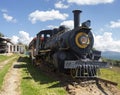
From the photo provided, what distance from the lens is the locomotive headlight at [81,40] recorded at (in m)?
16.8

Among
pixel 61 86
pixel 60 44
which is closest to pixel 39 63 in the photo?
pixel 60 44

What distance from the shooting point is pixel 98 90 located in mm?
13859

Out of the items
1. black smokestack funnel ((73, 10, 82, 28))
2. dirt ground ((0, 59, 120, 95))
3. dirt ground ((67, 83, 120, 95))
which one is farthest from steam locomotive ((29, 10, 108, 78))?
dirt ground ((67, 83, 120, 95))

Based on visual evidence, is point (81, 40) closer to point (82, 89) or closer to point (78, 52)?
point (78, 52)

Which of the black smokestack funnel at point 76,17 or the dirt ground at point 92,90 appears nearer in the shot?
the dirt ground at point 92,90

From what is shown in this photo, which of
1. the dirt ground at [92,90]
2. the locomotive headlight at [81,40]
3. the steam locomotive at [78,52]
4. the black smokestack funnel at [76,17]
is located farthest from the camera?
the black smokestack funnel at [76,17]

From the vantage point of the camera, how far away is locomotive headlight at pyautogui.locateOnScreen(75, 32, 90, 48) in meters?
16.8

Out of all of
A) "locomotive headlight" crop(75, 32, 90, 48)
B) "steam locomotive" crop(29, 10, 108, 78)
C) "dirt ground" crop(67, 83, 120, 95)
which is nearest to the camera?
"dirt ground" crop(67, 83, 120, 95)

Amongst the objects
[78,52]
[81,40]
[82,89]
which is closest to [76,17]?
[81,40]

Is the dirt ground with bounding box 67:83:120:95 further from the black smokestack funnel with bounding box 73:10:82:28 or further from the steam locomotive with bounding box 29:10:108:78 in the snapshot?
the black smokestack funnel with bounding box 73:10:82:28

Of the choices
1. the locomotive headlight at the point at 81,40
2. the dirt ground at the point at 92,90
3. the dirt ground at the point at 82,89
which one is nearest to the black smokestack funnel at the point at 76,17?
the locomotive headlight at the point at 81,40

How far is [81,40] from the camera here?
16875 mm

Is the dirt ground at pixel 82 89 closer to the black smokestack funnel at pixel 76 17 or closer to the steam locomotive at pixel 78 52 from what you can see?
the steam locomotive at pixel 78 52

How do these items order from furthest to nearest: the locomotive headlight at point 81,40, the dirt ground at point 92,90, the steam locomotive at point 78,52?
the locomotive headlight at point 81,40 < the steam locomotive at point 78,52 < the dirt ground at point 92,90
